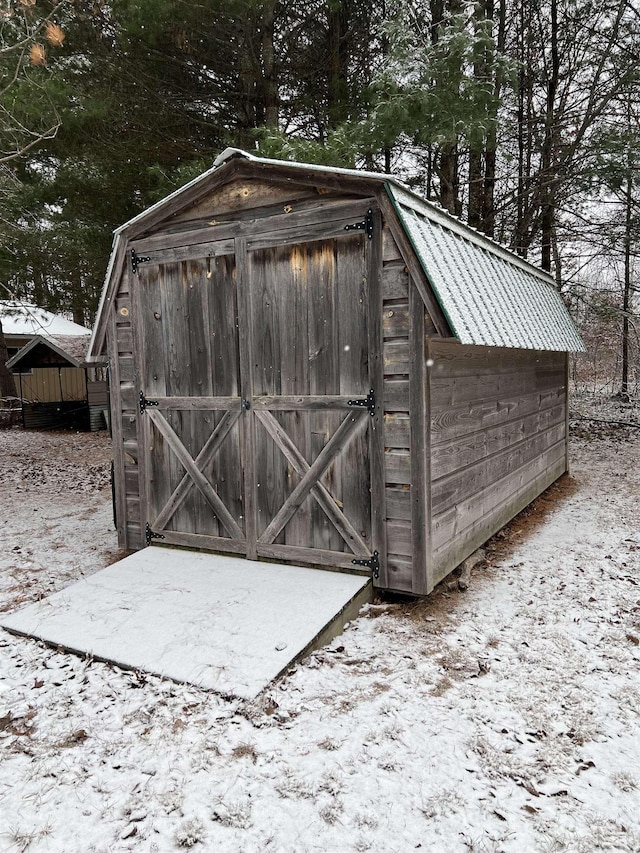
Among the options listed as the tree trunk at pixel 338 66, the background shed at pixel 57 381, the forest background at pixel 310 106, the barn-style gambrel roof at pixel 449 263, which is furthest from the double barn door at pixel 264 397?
the background shed at pixel 57 381

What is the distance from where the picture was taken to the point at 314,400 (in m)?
4.88

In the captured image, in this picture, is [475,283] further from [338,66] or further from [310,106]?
[338,66]

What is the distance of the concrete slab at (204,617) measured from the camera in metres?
3.58

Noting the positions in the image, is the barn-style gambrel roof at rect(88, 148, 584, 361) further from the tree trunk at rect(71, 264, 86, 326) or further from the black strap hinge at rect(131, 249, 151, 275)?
the tree trunk at rect(71, 264, 86, 326)

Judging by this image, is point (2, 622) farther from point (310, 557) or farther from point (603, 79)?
point (603, 79)

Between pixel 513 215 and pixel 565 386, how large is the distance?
16.1ft

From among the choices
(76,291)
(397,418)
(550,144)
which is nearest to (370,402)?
(397,418)

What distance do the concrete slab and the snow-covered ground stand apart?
12 centimetres

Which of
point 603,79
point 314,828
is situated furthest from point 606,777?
point 603,79

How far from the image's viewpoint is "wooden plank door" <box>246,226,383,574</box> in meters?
4.68

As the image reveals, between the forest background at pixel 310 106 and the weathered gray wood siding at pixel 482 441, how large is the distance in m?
4.79

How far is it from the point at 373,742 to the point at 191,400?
352 centimetres

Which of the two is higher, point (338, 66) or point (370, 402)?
point (338, 66)

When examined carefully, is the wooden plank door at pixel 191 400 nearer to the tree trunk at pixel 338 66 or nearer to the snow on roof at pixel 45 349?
the tree trunk at pixel 338 66
